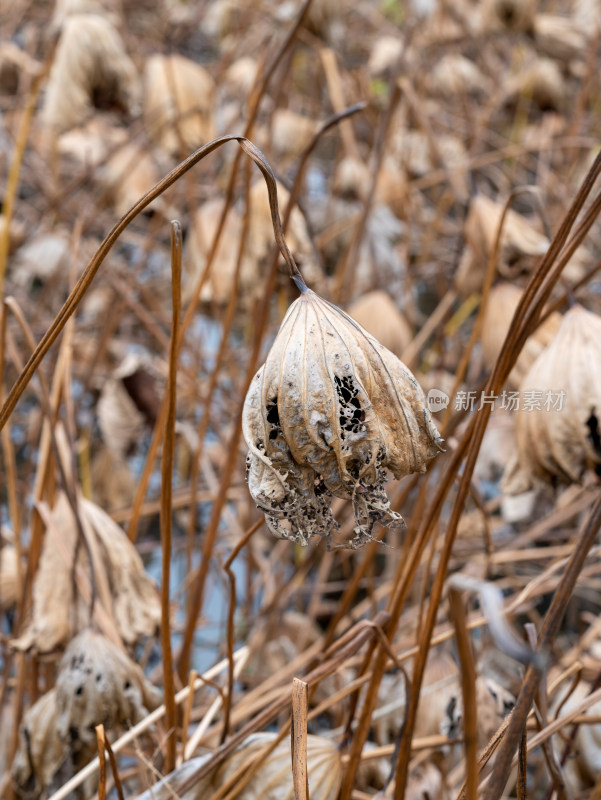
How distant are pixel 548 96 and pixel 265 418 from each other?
2031 mm

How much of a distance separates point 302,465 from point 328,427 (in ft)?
0.09

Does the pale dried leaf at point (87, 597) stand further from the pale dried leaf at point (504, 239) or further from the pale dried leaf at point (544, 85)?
the pale dried leaf at point (544, 85)

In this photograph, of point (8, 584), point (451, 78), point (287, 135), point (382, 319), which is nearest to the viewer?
point (8, 584)

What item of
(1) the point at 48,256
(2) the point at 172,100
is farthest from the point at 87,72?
(1) the point at 48,256

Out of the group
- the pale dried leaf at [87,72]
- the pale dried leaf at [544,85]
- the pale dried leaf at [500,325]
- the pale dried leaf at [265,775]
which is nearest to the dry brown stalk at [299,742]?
the pale dried leaf at [265,775]

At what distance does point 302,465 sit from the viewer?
0.46 m

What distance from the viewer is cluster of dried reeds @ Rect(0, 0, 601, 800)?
18.2 inches

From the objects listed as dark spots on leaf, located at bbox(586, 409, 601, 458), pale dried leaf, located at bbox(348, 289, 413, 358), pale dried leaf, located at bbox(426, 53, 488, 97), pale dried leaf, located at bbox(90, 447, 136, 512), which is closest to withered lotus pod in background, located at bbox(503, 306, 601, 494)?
dark spots on leaf, located at bbox(586, 409, 601, 458)

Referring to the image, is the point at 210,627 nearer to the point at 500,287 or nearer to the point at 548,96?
the point at 500,287

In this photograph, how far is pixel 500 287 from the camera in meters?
1.06

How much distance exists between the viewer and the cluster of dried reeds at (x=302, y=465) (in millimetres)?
462

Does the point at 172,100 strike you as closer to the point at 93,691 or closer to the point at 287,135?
the point at 287,135

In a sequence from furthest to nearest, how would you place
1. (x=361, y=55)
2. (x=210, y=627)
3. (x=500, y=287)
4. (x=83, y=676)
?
1. (x=361, y=55)
2. (x=210, y=627)
3. (x=500, y=287)
4. (x=83, y=676)

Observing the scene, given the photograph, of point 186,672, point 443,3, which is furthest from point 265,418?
point 443,3
